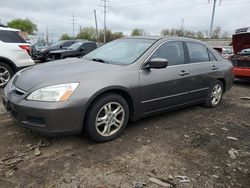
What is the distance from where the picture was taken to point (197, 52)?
203 inches

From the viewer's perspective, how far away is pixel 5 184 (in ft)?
8.55

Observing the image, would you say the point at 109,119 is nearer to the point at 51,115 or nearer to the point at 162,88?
the point at 51,115

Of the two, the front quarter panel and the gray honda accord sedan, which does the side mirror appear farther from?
the front quarter panel

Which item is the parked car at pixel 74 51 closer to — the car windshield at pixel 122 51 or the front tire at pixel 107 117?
the car windshield at pixel 122 51

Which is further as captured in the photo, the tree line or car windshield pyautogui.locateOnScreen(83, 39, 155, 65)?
the tree line

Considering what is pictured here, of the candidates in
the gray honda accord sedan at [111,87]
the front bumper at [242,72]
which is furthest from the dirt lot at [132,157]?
the front bumper at [242,72]

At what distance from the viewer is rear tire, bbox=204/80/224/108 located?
5516 millimetres

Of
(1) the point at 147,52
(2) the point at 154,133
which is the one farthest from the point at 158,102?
(1) the point at 147,52

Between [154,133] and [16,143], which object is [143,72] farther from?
[16,143]

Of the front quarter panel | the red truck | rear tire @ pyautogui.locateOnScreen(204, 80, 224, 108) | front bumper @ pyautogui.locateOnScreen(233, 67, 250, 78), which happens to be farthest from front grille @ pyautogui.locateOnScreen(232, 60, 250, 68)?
the front quarter panel

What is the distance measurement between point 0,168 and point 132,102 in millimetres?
1960

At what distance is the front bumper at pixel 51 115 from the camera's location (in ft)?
10.2

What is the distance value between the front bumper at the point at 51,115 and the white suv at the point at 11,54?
4.25 meters

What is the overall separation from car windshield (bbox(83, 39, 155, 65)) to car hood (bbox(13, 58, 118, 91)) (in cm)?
29
